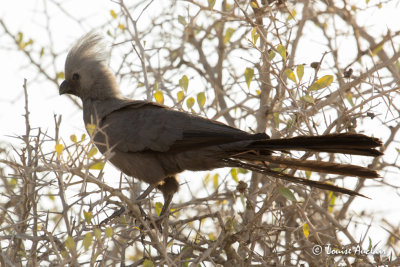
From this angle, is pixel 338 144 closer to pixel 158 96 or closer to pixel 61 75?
pixel 158 96

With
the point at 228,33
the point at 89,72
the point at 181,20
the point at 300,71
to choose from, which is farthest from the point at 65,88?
the point at 300,71

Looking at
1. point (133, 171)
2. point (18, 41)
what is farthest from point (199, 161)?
point (18, 41)

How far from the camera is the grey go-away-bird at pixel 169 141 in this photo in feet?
13.9

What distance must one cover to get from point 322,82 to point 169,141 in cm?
159

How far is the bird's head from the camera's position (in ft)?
20.1

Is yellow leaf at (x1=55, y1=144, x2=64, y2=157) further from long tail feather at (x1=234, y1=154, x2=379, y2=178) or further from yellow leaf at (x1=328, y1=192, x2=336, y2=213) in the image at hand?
yellow leaf at (x1=328, y1=192, x2=336, y2=213)

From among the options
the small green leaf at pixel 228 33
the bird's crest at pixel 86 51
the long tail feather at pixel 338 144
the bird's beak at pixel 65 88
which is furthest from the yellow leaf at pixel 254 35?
the bird's beak at pixel 65 88

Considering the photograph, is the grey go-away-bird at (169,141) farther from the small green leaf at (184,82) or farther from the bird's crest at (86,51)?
the small green leaf at (184,82)

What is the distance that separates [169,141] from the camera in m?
5.19

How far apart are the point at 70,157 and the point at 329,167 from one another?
2.06m

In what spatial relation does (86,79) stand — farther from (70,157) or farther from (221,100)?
(70,157)

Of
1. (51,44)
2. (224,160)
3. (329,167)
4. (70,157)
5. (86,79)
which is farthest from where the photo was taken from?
(51,44)

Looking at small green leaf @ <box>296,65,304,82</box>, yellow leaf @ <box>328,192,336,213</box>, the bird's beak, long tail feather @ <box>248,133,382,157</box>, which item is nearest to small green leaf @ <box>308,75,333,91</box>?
small green leaf @ <box>296,65,304,82</box>

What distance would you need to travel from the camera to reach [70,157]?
12.5ft
